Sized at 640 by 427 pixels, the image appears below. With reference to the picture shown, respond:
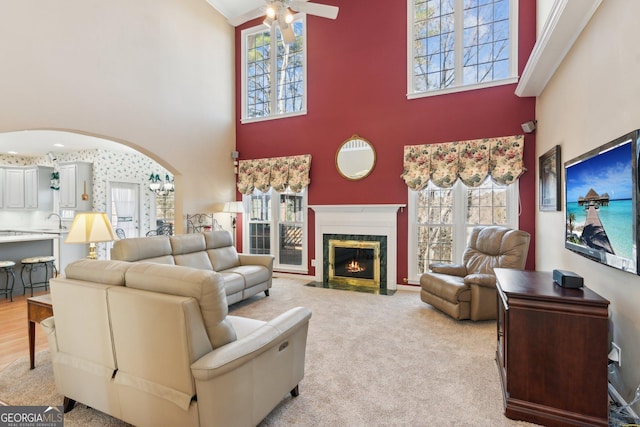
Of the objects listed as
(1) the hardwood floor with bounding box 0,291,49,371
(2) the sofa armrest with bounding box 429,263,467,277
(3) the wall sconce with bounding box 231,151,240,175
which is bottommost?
(1) the hardwood floor with bounding box 0,291,49,371

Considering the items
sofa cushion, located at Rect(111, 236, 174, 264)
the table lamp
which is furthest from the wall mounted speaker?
the table lamp

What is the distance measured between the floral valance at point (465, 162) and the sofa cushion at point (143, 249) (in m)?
3.66

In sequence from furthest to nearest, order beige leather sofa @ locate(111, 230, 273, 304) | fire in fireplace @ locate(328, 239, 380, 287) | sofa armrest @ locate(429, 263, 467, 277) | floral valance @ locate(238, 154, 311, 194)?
floral valance @ locate(238, 154, 311, 194)
fire in fireplace @ locate(328, 239, 380, 287)
sofa armrest @ locate(429, 263, 467, 277)
beige leather sofa @ locate(111, 230, 273, 304)

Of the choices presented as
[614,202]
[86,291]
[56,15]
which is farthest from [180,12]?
[614,202]

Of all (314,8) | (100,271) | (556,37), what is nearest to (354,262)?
(314,8)

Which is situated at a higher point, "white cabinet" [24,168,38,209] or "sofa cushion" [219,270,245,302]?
"white cabinet" [24,168,38,209]

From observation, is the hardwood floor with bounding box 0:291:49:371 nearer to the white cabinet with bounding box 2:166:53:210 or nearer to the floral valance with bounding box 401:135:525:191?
the white cabinet with bounding box 2:166:53:210

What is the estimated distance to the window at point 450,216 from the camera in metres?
4.64

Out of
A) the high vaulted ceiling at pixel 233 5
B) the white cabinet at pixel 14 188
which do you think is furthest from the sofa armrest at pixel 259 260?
the white cabinet at pixel 14 188

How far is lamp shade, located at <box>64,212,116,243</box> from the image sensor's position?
8.82 feet

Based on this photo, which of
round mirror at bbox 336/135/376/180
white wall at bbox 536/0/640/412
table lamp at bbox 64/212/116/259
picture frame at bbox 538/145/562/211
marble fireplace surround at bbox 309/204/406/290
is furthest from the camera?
round mirror at bbox 336/135/376/180

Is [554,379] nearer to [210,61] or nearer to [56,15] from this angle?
[56,15]

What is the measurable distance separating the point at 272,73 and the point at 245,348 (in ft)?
19.5

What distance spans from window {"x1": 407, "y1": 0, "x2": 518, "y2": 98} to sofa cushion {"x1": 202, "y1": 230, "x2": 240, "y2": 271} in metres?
3.85
